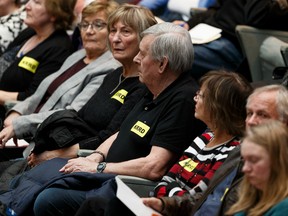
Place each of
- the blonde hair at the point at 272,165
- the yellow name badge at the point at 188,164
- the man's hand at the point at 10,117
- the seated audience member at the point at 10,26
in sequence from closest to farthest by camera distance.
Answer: the blonde hair at the point at 272,165 → the yellow name badge at the point at 188,164 → the man's hand at the point at 10,117 → the seated audience member at the point at 10,26

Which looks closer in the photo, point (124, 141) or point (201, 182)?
point (201, 182)

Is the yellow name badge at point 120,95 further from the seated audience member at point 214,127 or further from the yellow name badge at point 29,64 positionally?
the yellow name badge at point 29,64

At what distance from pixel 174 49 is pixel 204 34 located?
1.45 meters

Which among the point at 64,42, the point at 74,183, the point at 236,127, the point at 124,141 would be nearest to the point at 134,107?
the point at 124,141

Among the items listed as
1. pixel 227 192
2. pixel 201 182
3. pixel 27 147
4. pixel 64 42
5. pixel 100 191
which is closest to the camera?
pixel 227 192

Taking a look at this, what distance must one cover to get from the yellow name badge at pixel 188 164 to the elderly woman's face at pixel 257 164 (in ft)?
3.04

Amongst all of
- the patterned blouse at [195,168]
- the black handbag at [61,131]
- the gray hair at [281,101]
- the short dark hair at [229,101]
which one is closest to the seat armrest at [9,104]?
the black handbag at [61,131]

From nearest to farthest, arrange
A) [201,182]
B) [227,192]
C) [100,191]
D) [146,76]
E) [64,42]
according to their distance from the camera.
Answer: [227,192], [201,182], [100,191], [146,76], [64,42]

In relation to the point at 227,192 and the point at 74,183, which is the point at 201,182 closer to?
the point at 227,192

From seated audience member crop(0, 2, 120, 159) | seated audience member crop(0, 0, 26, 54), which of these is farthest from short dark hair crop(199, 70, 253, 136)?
seated audience member crop(0, 0, 26, 54)

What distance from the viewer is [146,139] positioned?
4.64 metres

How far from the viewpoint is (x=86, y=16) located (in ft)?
19.3

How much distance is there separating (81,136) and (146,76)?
0.76 metres

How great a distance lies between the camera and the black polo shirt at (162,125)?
4504 mm
